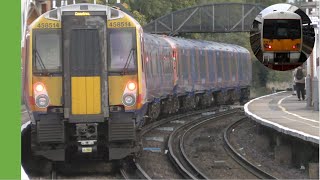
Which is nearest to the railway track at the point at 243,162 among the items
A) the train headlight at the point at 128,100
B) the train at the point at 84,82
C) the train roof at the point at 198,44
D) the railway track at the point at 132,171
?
the railway track at the point at 132,171

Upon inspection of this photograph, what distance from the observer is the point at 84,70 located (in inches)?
493

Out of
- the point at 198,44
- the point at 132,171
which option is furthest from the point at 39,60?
the point at 198,44

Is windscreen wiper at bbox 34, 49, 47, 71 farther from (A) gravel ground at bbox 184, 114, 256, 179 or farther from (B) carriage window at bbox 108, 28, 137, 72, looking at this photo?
(A) gravel ground at bbox 184, 114, 256, 179

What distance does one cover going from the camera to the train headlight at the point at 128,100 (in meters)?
12.7

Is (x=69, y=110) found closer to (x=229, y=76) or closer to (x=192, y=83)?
(x=192, y=83)

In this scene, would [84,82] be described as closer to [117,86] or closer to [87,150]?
[117,86]

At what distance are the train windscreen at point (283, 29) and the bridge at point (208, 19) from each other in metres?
25.4

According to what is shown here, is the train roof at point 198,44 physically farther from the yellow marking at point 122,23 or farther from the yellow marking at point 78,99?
the yellow marking at point 78,99

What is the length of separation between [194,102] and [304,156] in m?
14.1

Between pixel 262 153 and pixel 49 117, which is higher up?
pixel 49 117

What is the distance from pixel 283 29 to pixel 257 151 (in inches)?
222

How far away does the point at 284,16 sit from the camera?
40.8 ft

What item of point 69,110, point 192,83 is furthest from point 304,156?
point 192,83

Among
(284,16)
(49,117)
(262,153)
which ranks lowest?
(262,153)
